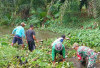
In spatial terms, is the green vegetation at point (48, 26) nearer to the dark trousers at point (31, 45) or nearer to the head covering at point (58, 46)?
the dark trousers at point (31, 45)

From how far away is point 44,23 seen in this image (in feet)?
60.3

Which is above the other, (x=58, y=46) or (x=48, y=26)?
(x=58, y=46)

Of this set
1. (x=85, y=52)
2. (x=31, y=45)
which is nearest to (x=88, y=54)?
(x=85, y=52)

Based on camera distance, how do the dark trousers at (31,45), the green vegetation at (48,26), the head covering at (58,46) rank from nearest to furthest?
the head covering at (58,46) < the green vegetation at (48,26) < the dark trousers at (31,45)

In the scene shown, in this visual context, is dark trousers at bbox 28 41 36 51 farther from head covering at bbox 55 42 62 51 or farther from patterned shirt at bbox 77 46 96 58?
patterned shirt at bbox 77 46 96 58

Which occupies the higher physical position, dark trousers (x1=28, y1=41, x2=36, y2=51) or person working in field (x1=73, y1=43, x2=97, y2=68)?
person working in field (x1=73, y1=43, x2=97, y2=68)

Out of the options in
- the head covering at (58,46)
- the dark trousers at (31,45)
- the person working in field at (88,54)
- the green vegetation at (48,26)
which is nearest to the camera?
the person working in field at (88,54)

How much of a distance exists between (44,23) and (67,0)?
5532 mm

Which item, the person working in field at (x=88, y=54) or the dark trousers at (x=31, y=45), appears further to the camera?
the dark trousers at (x=31, y=45)

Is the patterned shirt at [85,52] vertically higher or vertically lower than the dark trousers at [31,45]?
higher

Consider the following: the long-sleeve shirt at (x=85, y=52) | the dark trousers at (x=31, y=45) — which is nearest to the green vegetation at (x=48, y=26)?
the dark trousers at (x=31, y=45)

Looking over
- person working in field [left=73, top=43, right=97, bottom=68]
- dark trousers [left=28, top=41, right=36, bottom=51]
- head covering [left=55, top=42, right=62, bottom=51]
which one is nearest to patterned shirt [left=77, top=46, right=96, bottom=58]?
person working in field [left=73, top=43, right=97, bottom=68]

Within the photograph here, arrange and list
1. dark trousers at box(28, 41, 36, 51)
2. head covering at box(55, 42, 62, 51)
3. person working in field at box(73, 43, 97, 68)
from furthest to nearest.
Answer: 1. dark trousers at box(28, 41, 36, 51)
2. head covering at box(55, 42, 62, 51)
3. person working in field at box(73, 43, 97, 68)

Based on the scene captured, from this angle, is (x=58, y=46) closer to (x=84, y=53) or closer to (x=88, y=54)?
(x=84, y=53)
